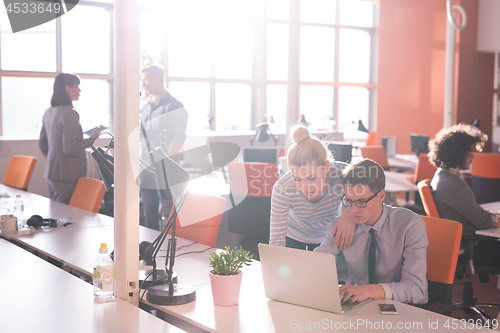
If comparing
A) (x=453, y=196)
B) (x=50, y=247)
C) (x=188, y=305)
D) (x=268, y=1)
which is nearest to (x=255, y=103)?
(x=268, y=1)

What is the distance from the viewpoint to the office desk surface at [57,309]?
1.45 meters

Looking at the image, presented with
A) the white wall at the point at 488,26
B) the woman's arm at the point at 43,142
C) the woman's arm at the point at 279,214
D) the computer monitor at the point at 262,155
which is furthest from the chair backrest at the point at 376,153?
the white wall at the point at 488,26

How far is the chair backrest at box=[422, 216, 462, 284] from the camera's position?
6.52 feet

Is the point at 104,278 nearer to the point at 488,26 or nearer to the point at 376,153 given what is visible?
the point at 376,153

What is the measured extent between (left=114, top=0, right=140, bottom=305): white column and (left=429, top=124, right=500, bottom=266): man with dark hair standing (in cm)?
218

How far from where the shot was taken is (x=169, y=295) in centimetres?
167

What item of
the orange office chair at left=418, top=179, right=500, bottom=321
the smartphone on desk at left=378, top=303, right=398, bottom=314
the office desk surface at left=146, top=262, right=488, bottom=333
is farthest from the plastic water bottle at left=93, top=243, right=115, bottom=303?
the orange office chair at left=418, top=179, right=500, bottom=321

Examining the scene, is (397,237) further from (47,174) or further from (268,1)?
(268,1)

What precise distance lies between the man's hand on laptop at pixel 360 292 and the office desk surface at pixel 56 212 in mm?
1748

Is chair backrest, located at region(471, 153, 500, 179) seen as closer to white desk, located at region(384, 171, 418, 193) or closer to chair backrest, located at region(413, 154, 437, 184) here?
chair backrest, located at region(413, 154, 437, 184)

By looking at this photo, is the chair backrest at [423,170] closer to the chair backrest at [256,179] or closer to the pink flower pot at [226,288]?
the chair backrest at [256,179]

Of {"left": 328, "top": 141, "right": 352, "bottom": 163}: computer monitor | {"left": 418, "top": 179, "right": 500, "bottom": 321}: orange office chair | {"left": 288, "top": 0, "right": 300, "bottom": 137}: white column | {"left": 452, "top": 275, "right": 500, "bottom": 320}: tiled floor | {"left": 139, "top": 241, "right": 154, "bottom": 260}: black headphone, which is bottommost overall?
{"left": 452, "top": 275, "right": 500, "bottom": 320}: tiled floor

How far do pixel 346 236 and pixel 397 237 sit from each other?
19 cm

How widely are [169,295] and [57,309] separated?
14.3 inches
